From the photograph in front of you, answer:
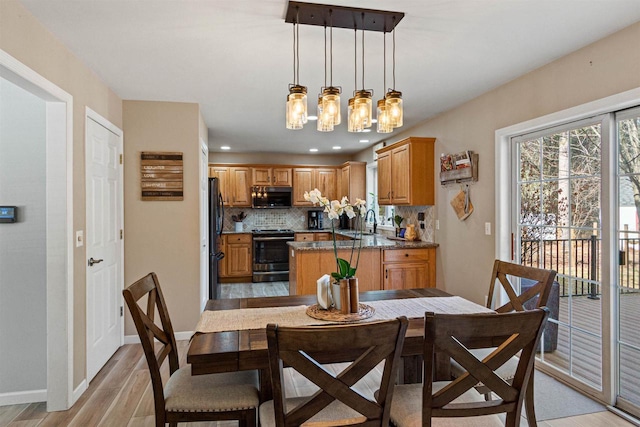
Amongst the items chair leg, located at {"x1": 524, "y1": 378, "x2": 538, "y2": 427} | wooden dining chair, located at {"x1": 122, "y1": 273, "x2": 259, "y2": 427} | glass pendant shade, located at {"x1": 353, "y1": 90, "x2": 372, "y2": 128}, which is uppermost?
glass pendant shade, located at {"x1": 353, "y1": 90, "x2": 372, "y2": 128}

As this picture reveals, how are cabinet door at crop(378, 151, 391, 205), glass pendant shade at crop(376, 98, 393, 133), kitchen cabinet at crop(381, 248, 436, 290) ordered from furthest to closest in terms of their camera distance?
cabinet door at crop(378, 151, 391, 205) < kitchen cabinet at crop(381, 248, 436, 290) < glass pendant shade at crop(376, 98, 393, 133)

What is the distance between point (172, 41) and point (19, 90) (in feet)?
3.80

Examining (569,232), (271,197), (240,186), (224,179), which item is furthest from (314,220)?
(569,232)

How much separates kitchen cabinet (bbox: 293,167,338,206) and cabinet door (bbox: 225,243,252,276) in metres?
1.31

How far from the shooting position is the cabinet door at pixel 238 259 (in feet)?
21.8

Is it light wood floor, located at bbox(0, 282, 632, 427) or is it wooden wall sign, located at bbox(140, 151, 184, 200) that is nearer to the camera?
light wood floor, located at bbox(0, 282, 632, 427)

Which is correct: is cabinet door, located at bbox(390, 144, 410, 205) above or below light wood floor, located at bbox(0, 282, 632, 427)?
above

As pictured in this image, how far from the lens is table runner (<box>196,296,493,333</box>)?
179cm

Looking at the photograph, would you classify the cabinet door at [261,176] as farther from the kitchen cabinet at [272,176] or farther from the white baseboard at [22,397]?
the white baseboard at [22,397]

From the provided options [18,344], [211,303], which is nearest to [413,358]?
[211,303]

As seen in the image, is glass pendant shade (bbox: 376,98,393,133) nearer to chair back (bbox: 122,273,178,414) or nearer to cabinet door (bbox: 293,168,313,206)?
chair back (bbox: 122,273,178,414)

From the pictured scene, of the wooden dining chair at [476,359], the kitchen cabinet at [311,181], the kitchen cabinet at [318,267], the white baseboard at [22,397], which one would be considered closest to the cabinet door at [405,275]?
the kitchen cabinet at [318,267]

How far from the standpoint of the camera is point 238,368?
1490 mm

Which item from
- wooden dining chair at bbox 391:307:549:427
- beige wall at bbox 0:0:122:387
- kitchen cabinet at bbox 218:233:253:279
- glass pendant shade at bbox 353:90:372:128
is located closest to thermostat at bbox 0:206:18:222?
beige wall at bbox 0:0:122:387
